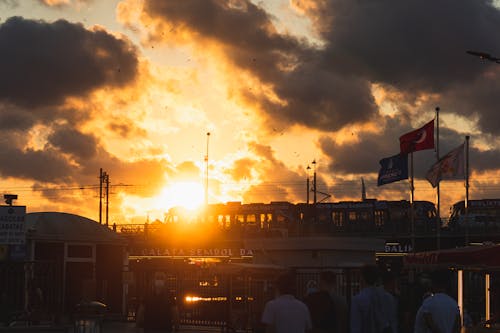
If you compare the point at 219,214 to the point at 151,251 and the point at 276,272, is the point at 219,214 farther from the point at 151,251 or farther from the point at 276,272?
the point at 276,272

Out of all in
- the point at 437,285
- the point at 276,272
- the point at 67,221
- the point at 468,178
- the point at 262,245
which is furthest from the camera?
the point at 468,178

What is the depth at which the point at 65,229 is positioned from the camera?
3556 cm

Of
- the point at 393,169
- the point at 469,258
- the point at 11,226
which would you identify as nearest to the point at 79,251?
the point at 11,226

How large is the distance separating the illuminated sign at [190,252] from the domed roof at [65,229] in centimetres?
4651

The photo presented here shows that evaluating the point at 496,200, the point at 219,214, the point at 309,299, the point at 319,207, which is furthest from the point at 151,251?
the point at 309,299

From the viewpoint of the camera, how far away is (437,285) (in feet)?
36.4

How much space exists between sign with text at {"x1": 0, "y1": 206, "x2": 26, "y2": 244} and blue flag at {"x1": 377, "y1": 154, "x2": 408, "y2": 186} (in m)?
32.4

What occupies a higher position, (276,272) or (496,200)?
(496,200)

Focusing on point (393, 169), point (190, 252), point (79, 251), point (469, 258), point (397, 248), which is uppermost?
point (393, 169)

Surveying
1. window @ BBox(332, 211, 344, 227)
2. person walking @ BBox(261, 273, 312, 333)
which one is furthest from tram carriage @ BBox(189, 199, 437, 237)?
person walking @ BBox(261, 273, 312, 333)

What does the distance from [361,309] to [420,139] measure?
39.3 meters

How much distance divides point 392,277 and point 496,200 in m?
75.1

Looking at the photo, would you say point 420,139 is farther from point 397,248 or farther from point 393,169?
point 397,248

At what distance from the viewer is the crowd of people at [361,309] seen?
428 inches
